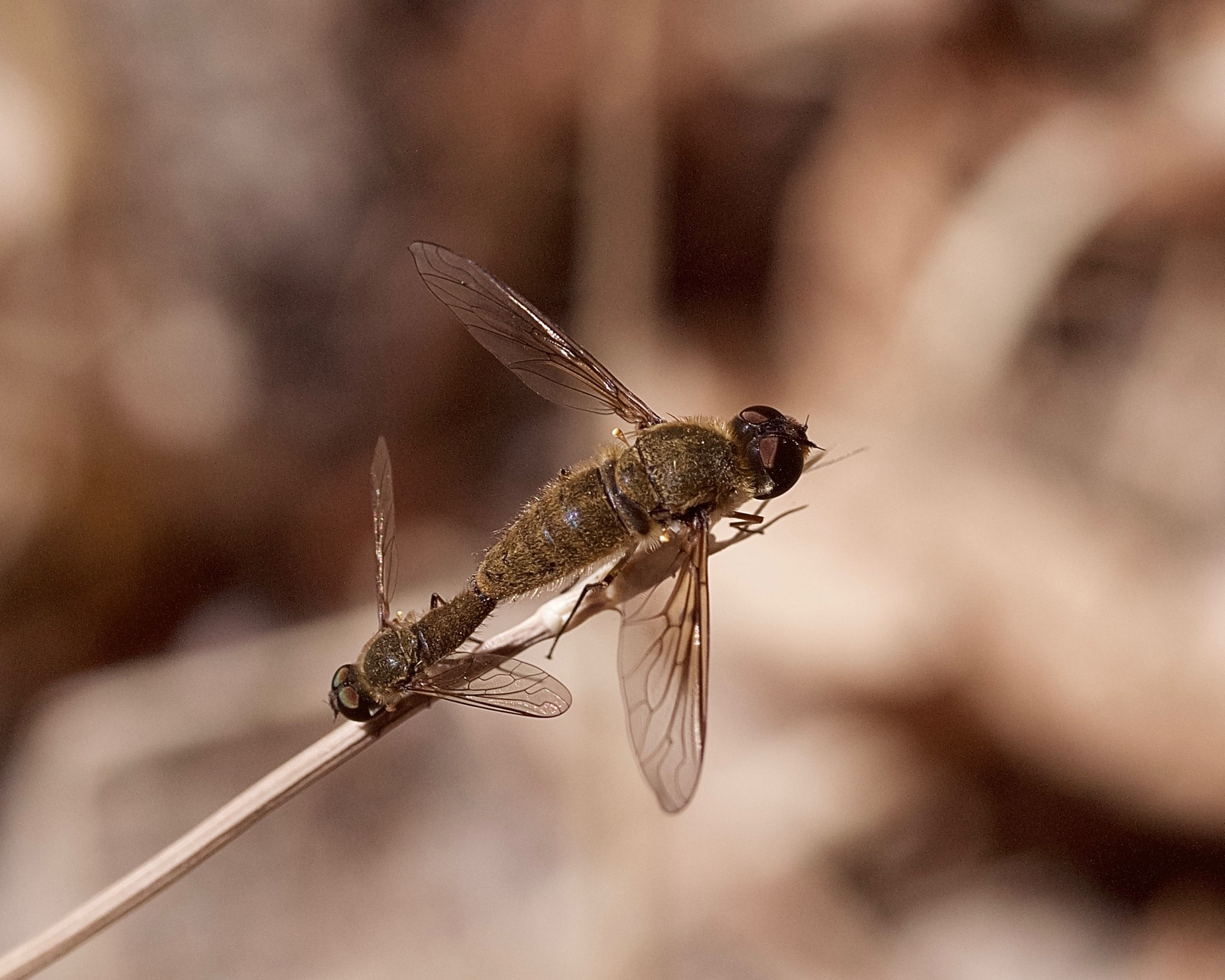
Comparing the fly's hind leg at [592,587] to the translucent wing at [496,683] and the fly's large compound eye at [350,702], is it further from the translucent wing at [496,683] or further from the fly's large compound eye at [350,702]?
the fly's large compound eye at [350,702]

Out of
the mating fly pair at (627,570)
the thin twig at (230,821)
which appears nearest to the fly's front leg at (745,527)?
the mating fly pair at (627,570)

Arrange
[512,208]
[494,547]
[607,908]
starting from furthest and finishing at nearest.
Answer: [512,208] → [607,908] → [494,547]

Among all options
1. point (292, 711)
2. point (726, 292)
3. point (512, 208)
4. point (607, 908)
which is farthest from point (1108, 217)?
point (292, 711)

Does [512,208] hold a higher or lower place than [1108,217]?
higher

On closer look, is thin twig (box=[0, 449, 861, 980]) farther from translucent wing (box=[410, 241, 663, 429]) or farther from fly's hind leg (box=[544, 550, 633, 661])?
translucent wing (box=[410, 241, 663, 429])

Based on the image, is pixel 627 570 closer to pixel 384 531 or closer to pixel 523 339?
pixel 384 531

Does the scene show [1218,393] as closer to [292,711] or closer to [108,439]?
[292,711]
